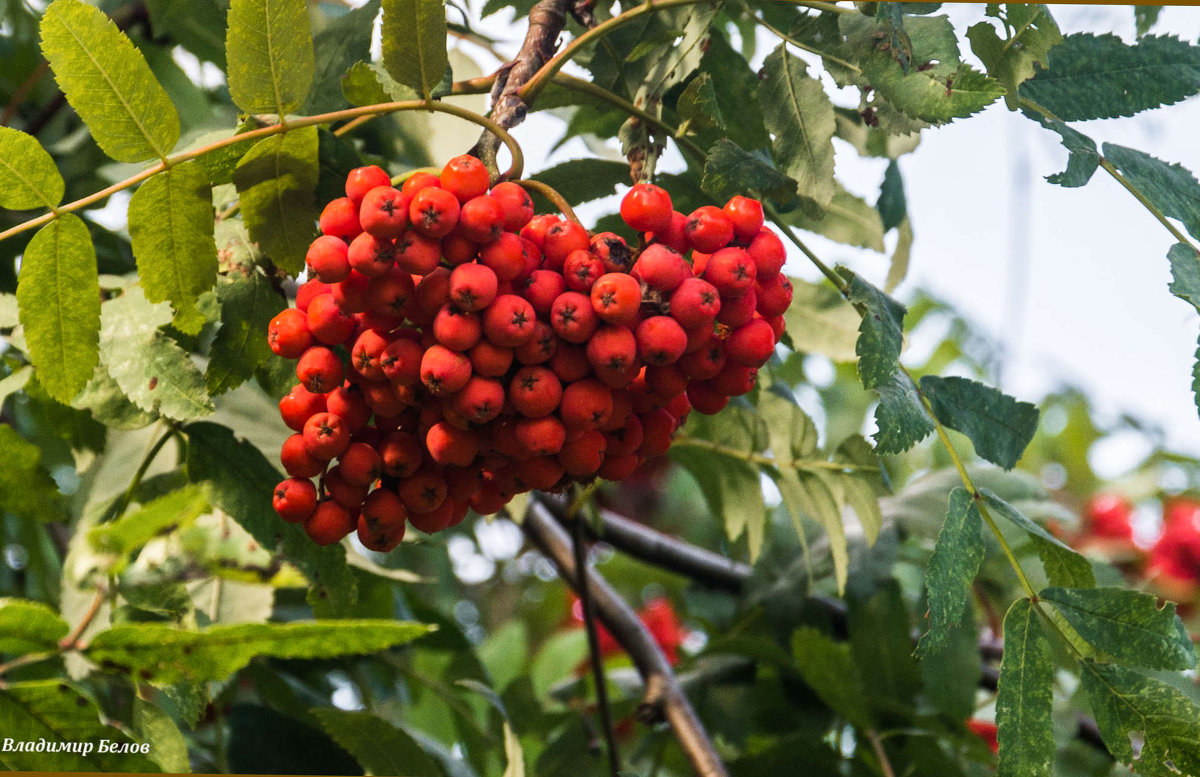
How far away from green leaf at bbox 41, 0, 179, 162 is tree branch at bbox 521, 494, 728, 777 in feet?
2.65

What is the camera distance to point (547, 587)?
2.95m

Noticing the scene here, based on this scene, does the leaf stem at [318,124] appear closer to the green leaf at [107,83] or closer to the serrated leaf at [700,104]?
the green leaf at [107,83]

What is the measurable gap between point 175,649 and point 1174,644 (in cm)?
79

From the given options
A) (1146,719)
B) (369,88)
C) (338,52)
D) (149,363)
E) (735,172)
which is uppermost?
(338,52)

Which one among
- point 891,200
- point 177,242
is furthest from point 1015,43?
point 177,242

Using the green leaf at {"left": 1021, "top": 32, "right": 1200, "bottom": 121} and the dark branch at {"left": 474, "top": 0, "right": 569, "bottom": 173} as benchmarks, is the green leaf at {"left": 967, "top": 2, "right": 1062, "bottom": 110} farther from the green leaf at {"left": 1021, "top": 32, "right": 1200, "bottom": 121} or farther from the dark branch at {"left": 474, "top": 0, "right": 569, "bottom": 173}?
the dark branch at {"left": 474, "top": 0, "right": 569, "bottom": 173}

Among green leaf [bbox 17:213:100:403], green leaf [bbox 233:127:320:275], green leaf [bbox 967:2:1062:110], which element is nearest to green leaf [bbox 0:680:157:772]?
green leaf [bbox 17:213:100:403]

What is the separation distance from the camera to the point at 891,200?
1317mm

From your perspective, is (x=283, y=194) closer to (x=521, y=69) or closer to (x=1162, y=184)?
(x=521, y=69)

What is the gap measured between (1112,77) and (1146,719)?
0.59m

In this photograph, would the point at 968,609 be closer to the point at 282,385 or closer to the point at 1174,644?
the point at 1174,644

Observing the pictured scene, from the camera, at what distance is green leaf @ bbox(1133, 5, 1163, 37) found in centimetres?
123

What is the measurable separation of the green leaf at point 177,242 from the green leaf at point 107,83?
0.10 feet

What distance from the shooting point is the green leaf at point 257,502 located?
101 cm
